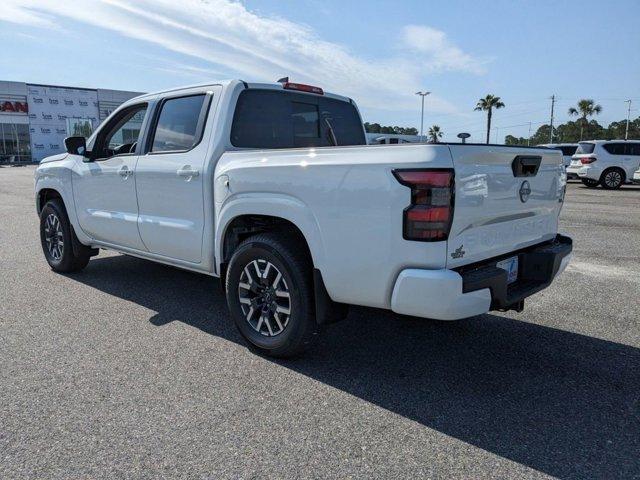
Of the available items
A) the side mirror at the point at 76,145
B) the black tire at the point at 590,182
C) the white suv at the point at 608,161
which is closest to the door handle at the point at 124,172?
the side mirror at the point at 76,145

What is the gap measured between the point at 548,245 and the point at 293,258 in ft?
6.43

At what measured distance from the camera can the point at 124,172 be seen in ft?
15.9

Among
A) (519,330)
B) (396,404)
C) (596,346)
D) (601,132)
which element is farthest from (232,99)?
(601,132)

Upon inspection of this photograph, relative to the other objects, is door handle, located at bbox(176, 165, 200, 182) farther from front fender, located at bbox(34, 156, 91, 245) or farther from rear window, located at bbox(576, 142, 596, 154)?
rear window, located at bbox(576, 142, 596, 154)

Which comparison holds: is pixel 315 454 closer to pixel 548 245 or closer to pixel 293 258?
pixel 293 258

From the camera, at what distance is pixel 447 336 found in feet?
13.6

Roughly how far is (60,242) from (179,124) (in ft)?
8.81

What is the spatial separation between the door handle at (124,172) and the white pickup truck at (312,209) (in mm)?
20

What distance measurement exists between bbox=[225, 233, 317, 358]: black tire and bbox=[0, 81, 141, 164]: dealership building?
176 ft

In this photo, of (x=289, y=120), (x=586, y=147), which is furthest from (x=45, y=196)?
(x=586, y=147)

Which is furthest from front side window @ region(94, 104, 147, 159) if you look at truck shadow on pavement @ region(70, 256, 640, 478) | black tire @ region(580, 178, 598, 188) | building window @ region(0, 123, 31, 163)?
building window @ region(0, 123, 31, 163)

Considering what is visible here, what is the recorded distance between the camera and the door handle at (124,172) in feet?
15.7

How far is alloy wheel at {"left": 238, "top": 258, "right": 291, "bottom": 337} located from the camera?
356 centimetres

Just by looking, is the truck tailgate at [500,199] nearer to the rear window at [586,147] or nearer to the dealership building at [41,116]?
the rear window at [586,147]
